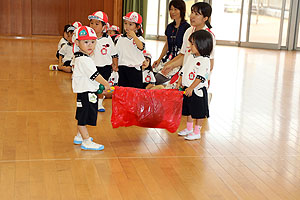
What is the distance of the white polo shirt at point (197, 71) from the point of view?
3625mm

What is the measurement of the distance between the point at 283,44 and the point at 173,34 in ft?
33.9

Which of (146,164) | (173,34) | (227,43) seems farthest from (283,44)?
(146,164)

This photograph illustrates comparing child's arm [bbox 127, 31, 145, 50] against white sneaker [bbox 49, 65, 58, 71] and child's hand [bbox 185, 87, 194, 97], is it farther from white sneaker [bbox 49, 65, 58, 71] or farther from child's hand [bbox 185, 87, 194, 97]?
white sneaker [bbox 49, 65, 58, 71]

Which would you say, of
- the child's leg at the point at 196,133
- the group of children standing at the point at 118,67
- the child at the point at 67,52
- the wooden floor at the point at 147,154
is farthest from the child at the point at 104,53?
the child at the point at 67,52

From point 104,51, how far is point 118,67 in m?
0.38

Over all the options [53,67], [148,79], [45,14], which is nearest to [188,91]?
[148,79]

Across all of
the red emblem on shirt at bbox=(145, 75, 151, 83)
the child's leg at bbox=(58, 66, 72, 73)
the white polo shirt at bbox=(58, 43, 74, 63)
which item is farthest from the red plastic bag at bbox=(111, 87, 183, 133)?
the white polo shirt at bbox=(58, 43, 74, 63)

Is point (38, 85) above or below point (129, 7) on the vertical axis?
below

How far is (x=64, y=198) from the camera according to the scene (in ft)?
8.27

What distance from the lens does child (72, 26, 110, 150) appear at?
10.8 ft

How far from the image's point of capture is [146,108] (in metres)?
3.71

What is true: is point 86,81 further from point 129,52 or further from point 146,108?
point 129,52

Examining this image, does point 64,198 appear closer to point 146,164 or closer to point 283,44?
point 146,164

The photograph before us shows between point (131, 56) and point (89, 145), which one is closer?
point (89, 145)
